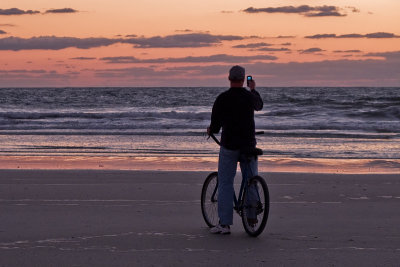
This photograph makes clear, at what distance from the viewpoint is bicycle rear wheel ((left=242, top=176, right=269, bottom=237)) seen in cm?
661

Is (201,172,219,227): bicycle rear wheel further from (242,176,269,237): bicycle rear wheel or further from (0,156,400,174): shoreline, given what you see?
(0,156,400,174): shoreline

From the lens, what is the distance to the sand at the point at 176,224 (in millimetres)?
5770

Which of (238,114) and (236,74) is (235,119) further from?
(236,74)

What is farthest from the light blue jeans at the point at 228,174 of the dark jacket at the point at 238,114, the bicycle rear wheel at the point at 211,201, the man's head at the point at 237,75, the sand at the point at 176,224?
the man's head at the point at 237,75

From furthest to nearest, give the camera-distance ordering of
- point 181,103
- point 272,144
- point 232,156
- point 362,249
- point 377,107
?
point 181,103 → point 377,107 → point 272,144 → point 232,156 → point 362,249

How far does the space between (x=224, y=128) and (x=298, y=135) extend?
1813 centimetres

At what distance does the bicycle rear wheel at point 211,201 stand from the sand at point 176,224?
0.22 meters

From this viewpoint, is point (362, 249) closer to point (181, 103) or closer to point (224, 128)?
A: point (224, 128)

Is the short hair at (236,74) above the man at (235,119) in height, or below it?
above

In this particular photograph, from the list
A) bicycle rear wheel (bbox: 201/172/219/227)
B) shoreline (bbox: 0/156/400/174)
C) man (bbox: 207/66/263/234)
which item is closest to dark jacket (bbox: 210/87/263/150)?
man (bbox: 207/66/263/234)

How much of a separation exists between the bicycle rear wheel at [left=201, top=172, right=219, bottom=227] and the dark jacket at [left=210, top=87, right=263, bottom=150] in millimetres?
766

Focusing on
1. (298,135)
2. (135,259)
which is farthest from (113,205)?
(298,135)

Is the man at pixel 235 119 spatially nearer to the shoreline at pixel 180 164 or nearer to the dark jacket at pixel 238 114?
the dark jacket at pixel 238 114

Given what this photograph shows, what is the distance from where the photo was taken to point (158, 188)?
10.1m
